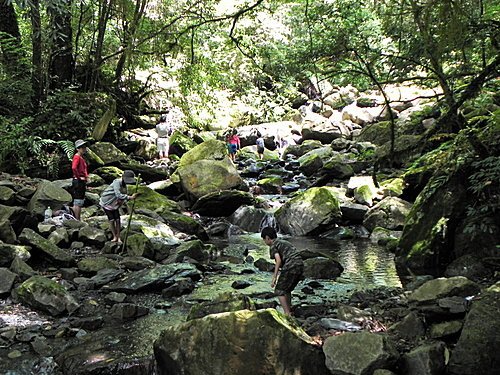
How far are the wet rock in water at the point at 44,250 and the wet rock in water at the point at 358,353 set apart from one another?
16.7 ft

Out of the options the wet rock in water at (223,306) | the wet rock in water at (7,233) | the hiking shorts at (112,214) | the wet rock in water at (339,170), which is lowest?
the wet rock in water at (223,306)

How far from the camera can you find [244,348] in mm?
4180

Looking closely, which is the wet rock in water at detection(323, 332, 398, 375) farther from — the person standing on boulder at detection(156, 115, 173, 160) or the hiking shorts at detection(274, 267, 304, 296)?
the person standing on boulder at detection(156, 115, 173, 160)

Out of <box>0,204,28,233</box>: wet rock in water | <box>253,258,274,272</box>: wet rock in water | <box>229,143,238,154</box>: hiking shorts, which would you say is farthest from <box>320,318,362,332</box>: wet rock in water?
<box>229,143,238,154</box>: hiking shorts

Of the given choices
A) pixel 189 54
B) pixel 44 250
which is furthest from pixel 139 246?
pixel 189 54

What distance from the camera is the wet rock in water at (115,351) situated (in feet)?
16.1

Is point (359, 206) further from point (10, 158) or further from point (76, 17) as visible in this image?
point (76, 17)

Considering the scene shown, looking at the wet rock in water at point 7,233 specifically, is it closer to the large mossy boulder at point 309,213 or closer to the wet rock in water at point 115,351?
the wet rock in water at point 115,351

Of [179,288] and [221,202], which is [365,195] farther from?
[179,288]

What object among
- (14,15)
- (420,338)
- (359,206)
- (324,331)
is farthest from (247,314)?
(14,15)

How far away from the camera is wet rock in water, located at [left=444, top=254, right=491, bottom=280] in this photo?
276 inches

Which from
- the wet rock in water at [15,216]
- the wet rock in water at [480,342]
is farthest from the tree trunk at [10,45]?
the wet rock in water at [480,342]

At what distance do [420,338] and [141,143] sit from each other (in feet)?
51.0

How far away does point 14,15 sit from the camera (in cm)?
1440
